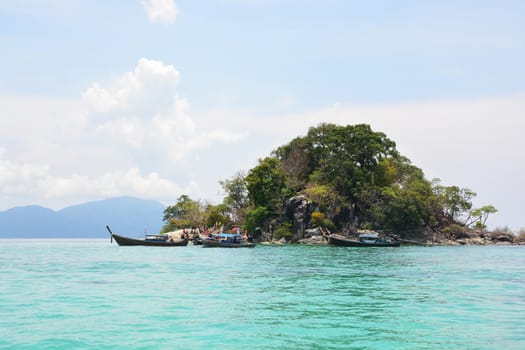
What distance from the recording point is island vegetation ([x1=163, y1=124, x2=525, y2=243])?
75.2 meters

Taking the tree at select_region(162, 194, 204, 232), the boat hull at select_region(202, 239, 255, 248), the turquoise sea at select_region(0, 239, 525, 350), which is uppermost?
the tree at select_region(162, 194, 204, 232)

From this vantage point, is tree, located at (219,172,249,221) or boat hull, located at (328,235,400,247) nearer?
boat hull, located at (328,235,400,247)

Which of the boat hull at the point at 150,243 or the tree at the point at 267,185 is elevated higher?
the tree at the point at 267,185

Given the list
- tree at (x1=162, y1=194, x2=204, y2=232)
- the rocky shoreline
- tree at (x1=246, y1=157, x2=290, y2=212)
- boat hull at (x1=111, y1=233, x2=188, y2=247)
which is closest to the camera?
boat hull at (x1=111, y1=233, x2=188, y2=247)

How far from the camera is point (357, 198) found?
78.2 m

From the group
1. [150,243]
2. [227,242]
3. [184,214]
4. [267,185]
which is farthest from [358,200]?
[184,214]

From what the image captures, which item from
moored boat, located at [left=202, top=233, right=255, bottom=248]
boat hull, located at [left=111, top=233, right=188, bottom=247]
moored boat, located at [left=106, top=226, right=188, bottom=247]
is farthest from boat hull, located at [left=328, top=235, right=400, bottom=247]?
moored boat, located at [left=106, top=226, right=188, bottom=247]

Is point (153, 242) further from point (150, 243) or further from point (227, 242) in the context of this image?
point (227, 242)

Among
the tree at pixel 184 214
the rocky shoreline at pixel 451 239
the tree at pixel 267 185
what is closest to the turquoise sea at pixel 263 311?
the rocky shoreline at pixel 451 239

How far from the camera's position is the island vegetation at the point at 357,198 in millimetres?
75188

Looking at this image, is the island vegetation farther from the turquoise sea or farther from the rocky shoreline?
the turquoise sea

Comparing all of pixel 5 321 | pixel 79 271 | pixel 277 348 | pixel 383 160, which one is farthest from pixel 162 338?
pixel 383 160

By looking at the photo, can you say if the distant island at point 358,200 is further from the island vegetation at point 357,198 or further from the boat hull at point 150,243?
the boat hull at point 150,243

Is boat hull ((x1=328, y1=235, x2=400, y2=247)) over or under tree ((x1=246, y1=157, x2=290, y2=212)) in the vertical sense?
under
